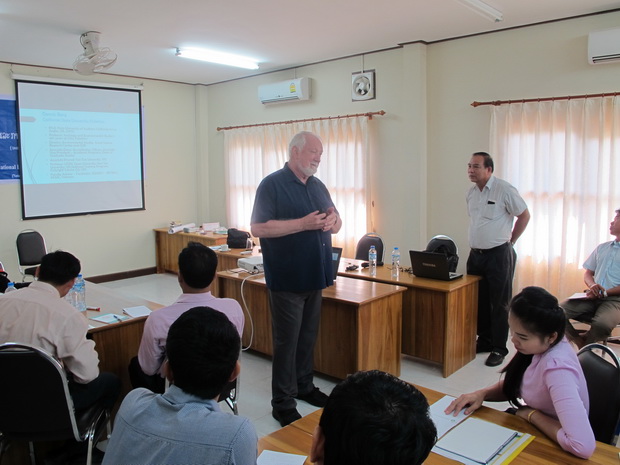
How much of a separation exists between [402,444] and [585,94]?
15.0 feet

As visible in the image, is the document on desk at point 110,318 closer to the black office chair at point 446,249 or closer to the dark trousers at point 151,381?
the dark trousers at point 151,381

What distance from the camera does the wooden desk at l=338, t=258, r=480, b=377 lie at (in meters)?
3.69

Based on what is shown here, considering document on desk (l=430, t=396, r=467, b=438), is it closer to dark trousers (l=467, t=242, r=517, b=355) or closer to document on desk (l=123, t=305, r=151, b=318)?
document on desk (l=123, t=305, r=151, b=318)

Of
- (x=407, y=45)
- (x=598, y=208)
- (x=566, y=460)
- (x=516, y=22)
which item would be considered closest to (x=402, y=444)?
(x=566, y=460)

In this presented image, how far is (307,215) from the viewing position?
9.57 ft

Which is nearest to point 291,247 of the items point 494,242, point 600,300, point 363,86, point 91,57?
point 494,242

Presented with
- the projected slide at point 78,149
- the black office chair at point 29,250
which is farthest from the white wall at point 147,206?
the black office chair at point 29,250

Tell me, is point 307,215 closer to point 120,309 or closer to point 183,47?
point 120,309

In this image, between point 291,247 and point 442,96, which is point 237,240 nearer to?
point 291,247

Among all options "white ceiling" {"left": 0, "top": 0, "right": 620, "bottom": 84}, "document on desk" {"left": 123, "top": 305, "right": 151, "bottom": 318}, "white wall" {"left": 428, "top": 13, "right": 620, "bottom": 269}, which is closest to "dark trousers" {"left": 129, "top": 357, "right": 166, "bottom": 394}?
"document on desk" {"left": 123, "top": 305, "right": 151, "bottom": 318}

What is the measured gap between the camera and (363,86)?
19.5 feet

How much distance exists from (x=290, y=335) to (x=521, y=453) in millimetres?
1675

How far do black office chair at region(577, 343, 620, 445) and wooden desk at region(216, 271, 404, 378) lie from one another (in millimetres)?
1610

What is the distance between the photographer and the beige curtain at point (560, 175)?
173 inches
